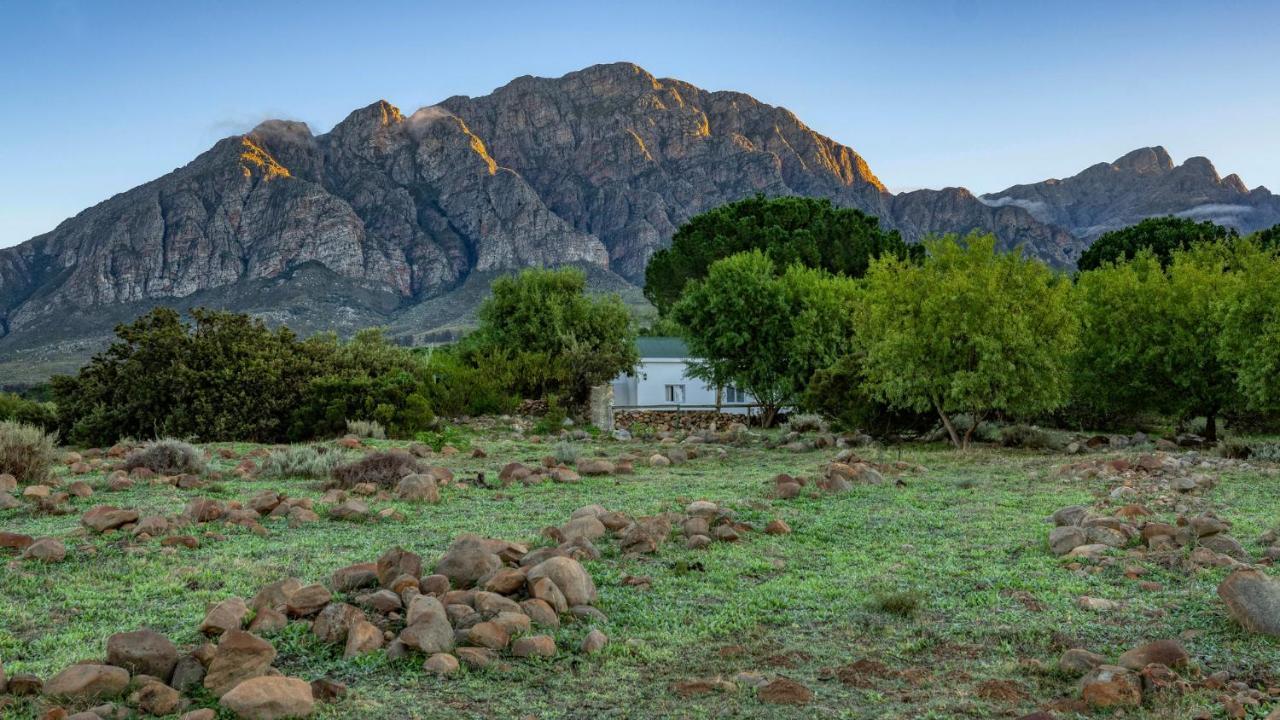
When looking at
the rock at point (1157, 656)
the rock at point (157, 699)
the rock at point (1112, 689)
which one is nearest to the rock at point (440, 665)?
the rock at point (157, 699)

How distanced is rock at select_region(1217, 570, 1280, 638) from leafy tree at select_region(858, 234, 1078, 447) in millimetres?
13590

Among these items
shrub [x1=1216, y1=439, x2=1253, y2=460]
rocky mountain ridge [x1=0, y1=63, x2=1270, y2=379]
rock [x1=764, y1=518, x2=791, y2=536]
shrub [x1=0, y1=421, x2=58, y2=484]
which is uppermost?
rocky mountain ridge [x1=0, y1=63, x2=1270, y2=379]

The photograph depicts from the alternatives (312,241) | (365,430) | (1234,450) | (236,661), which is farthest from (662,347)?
(312,241)

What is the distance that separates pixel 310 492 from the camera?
12508 mm

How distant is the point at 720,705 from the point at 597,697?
677 millimetres

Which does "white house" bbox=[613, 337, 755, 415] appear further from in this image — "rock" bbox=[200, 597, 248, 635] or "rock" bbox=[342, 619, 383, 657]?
"rock" bbox=[342, 619, 383, 657]

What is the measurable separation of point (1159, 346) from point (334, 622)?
2339 cm

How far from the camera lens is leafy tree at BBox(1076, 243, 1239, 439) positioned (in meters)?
22.9

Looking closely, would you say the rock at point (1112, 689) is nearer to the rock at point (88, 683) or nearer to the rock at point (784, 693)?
the rock at point (784, 693)

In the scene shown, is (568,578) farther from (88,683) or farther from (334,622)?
(88,683)

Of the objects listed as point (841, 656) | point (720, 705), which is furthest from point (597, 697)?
point (841, 656)

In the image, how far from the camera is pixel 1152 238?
178 feet

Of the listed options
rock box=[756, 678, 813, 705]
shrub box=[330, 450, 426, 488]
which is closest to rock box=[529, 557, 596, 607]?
rock box=[756, 678, 813, 705]

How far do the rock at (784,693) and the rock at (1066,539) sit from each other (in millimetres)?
4554
